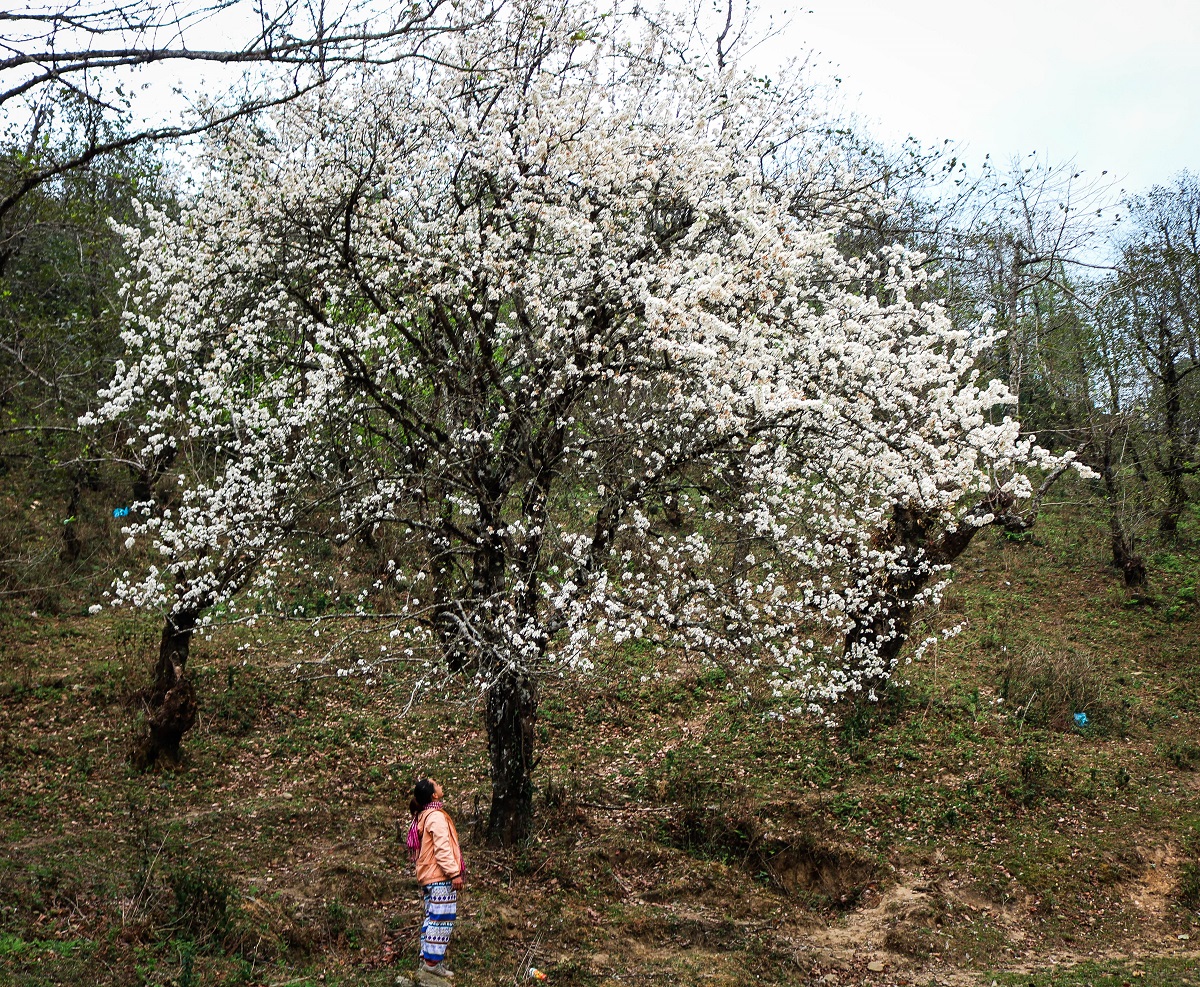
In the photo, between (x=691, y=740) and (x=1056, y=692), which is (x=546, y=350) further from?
(x=1056, y=692)

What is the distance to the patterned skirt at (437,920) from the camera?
631cm

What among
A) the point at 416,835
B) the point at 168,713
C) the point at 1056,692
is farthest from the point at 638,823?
the point at 1056,692

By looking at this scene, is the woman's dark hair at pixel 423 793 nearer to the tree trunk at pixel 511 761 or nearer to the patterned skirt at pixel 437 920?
the patterned skirt at pixel 437 920

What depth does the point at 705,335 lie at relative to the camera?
7.72 meters

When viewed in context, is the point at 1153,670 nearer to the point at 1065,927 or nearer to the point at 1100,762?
the point at 1100,762

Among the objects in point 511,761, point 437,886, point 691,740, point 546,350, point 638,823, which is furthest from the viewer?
point 691,740

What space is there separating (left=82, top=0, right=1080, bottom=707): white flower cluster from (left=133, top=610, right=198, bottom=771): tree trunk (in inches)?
82.5

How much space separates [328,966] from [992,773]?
27.5 ft

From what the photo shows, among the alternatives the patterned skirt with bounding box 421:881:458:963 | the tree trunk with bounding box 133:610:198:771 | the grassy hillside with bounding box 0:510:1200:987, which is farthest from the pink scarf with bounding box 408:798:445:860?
the tree trunk with bounding box 133:610:198:771

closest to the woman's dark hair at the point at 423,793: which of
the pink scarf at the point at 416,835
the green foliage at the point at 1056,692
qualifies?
the pink scarf at the point at 416,835

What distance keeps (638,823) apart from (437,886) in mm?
4065

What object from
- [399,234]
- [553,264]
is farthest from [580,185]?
[399,234]

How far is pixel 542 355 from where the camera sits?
837cm

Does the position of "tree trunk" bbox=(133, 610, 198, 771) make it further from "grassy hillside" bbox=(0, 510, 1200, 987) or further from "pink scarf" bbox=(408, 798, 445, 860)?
"pink scarf" bbox=(408, 798, 445, 860)
